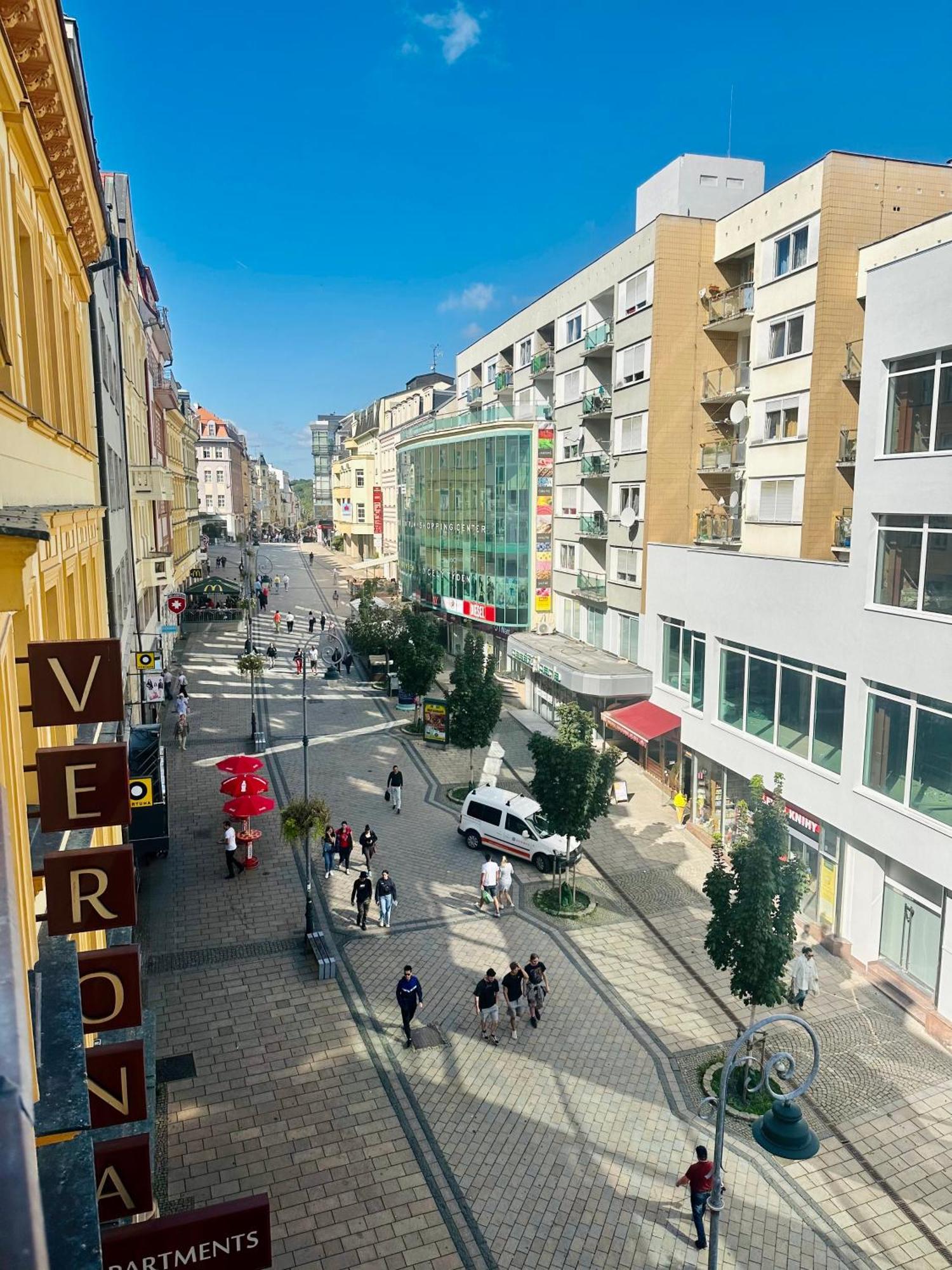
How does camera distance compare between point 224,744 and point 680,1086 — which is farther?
point 224,744

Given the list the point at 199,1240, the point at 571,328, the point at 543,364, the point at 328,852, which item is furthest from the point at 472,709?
the point at 199,1240

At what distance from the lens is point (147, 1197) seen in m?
5.82

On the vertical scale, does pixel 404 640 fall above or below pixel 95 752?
below

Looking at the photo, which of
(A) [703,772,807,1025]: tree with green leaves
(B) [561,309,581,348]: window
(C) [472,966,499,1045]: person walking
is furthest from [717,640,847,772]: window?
(B) [561,309,581,348]: window

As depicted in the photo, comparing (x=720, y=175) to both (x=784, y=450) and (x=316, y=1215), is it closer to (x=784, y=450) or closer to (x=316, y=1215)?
(x=784, y=450)

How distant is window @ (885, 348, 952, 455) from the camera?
15.6m

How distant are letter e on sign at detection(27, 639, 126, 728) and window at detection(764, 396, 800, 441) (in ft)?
73.2

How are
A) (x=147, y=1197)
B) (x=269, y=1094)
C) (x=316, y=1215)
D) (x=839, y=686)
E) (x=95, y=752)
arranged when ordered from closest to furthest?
1. (x=147, y=1197)
2. (x=95, y=752)
3. (x=316, y=1215)
4. (x=269, y=1094)
5. (x=839, y=686)

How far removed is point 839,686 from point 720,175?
2229 cm

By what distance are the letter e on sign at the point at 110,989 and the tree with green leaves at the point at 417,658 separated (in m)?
29.2

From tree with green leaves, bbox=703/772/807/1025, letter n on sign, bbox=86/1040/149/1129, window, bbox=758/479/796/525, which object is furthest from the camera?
window, bbox=758/479/796/525

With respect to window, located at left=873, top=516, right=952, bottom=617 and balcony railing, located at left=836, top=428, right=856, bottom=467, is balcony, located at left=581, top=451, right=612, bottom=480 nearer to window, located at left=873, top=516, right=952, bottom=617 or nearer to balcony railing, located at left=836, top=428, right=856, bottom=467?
balcony railing, located at left=836, top=428, right=856, bottom=467

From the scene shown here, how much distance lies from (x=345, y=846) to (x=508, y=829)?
4.34 m

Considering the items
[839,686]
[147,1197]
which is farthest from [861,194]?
[147,1197]
